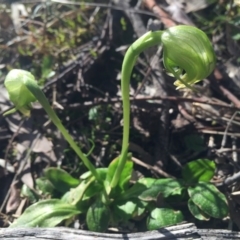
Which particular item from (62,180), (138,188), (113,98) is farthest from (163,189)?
(113,98)

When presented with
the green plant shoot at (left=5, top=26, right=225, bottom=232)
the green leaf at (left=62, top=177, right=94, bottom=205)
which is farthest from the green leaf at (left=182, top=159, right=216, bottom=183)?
the green leaf at (left=62, top=177, right=94, bottom=205)

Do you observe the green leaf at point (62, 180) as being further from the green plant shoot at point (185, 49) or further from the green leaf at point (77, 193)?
the green plant shoot at point (185, 49)

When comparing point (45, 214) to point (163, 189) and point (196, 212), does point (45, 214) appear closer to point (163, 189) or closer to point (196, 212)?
point (163, 189)

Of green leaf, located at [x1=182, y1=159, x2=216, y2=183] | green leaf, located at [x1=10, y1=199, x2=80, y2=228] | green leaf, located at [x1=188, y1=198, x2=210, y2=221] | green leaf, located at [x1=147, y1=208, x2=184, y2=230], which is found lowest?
green leaf, located at [x1=188, y1=198, x2=210, y2=221]

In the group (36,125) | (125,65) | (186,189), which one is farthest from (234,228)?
(36,125)

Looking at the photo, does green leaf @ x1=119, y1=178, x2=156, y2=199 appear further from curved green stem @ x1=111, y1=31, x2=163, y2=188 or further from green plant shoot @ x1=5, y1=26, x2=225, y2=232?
curved green stem @ x1=111, y1=31, x2=163, y2=188

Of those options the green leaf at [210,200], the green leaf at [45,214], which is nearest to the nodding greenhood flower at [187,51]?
the green leaf at [210,200]
